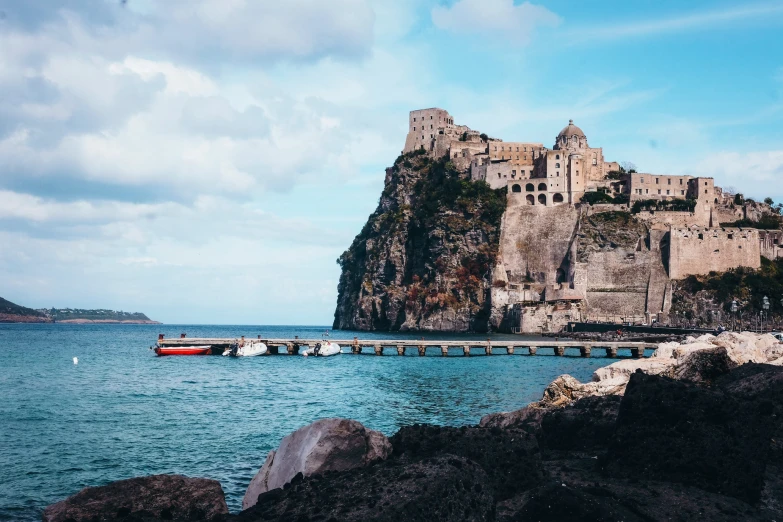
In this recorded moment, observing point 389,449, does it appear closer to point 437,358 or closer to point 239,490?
point 239,490

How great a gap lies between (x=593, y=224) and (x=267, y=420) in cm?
7693

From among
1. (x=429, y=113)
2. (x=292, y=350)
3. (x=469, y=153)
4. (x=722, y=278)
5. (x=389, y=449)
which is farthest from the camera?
(x=429, y=113)

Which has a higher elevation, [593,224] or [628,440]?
[593,224]

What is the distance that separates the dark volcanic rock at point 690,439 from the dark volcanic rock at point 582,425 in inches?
93.6

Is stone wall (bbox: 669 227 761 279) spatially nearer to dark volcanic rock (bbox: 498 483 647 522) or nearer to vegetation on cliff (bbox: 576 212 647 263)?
vegetation on cliff (bbox: 576 212 647 263)

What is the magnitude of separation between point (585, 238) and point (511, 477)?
88.2 meters

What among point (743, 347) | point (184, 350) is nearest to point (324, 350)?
A: point (184, 350)

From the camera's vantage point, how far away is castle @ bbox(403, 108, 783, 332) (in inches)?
3521

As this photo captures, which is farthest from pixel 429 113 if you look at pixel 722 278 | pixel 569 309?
pixel 722 278

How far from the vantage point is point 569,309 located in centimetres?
9138

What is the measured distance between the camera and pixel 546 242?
99000 millimetres

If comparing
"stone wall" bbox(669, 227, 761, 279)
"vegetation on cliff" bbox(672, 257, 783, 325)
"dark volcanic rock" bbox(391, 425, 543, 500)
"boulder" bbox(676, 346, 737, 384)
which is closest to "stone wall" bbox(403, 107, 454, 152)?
"stone wall" bbox(669, 227, 761, 279)

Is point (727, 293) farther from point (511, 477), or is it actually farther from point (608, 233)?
point (511, 477)

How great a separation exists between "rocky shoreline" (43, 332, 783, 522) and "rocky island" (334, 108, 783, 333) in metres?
78.7
